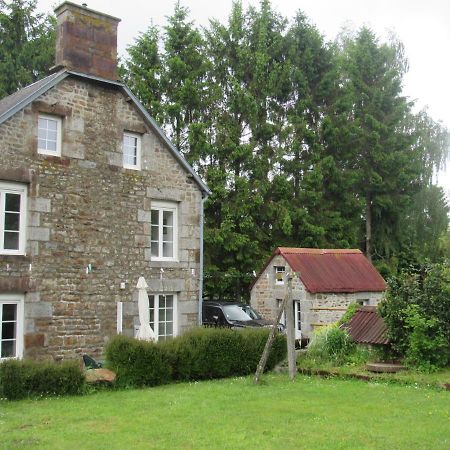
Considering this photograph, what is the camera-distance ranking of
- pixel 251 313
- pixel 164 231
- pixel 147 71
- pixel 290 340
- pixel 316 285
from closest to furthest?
pixel 290 340
pixel 164 231
pixel 251 313
pixel 316 285
pixel 147 71

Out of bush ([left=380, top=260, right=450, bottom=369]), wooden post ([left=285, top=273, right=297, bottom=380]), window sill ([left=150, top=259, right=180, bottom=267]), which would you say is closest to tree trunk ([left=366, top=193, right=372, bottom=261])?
window sill ([left=150, top=259, right=180, bottom=267])

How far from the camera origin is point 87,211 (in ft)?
49.9

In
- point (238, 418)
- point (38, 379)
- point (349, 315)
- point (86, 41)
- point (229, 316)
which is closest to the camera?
point (238, 418)

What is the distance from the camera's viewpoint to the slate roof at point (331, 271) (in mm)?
21859

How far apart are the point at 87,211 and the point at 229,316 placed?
693cm

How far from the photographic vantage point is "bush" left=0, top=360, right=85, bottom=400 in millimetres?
10344

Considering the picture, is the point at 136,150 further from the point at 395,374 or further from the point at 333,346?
the point at 395,374

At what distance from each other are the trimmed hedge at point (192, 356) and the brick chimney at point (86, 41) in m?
7.60

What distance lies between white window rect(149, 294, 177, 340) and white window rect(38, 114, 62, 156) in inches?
192

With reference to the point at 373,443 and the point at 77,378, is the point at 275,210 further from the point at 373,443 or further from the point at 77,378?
the point at 373,443

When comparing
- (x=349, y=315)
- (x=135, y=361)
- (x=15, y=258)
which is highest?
(x=15, y=258)

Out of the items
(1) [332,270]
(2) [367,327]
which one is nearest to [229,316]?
(1) [332,270]

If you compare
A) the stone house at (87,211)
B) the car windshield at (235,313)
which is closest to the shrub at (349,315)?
the stone house at (87,211)

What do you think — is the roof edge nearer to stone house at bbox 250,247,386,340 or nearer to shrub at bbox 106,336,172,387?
shrub at bbox 106,336,172,387
